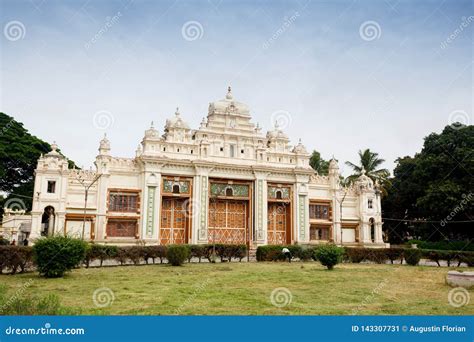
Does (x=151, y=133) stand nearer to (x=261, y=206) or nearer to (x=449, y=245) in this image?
(x=261, y=206)

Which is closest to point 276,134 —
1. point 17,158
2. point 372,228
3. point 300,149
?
point 300,149

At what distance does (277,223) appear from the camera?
37156 millimetres

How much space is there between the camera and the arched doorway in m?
30.3

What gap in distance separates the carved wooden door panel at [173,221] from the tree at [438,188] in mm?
21943

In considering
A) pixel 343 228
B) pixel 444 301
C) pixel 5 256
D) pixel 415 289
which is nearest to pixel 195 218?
pixel 343 228

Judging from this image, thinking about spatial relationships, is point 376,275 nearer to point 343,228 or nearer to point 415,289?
point 415,289

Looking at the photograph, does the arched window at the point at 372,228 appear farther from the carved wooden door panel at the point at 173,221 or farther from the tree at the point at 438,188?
the carved wooden door panel at the point at 173,221

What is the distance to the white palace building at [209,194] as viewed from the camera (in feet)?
102

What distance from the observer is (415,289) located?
47.6 feet

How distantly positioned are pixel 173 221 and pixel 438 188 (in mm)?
24192

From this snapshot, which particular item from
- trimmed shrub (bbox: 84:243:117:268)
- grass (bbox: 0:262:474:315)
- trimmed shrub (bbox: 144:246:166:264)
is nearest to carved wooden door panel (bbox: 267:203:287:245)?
trimmed shrub (bbox: 144:246:166:264)

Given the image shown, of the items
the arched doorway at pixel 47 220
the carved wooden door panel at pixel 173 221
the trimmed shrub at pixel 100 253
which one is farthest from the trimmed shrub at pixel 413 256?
the arched doorway at pixel 47 220

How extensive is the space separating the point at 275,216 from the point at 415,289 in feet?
75.1

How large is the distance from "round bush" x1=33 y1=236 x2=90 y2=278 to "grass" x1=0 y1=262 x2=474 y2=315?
21.2 inches
